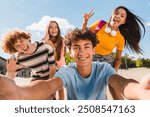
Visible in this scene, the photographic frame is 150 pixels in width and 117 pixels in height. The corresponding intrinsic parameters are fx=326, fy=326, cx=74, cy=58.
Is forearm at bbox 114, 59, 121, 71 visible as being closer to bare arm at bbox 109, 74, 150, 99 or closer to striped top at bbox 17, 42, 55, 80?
striped top at bbox 17, 42, 55, 80

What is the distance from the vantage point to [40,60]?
4.24 m

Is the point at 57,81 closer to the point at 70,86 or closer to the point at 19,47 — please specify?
the point at 70,86

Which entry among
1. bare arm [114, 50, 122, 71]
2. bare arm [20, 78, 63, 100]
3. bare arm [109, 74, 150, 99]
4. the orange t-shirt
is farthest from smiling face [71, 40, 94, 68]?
bare arm [114, 50, 122, 71]

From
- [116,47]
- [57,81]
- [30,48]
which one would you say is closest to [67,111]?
[57,81]

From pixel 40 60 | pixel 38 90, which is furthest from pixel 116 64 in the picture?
pixel 38 90

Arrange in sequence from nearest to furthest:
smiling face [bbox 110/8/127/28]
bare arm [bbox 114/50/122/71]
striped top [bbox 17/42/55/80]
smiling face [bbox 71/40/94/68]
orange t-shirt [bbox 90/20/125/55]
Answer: smiling face [bbox 71/40/94/68] → striped top [bbox 17/42/55/80] → orange t-shirt [bbox 90/20/125/55] → smiling face [bbox 110/8/127/28] → bare arm [bbox 114/50/122/71]

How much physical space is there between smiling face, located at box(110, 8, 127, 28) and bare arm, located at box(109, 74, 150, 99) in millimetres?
2240

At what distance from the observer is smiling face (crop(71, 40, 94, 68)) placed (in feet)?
9.79

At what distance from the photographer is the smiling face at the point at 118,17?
493 centimetres

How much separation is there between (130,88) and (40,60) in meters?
2.19

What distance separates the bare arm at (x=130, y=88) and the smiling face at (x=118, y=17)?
7.35 ft

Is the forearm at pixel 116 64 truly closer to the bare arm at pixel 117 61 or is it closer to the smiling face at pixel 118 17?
the bare arm at pixel 117 61

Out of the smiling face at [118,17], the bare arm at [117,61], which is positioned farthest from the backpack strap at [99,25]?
the bare arm at [117,61]

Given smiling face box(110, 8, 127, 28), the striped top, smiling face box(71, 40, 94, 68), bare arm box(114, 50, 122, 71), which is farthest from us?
bare arm box(114, 50, 122, 71)
